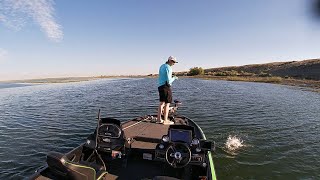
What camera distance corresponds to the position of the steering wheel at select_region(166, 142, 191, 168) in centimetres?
699

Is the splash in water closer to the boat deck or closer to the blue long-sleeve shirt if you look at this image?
the boat deck

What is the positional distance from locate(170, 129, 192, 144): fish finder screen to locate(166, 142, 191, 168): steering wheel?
25 centimetres

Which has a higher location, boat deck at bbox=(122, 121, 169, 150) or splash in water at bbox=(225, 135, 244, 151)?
boat deck at bbox=(122, 121, 169, 150)

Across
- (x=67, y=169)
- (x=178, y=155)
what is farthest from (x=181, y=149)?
(x=67, y=169)

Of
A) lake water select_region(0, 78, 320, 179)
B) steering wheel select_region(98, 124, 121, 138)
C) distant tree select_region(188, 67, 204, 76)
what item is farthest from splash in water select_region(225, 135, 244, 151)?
distant tree select_region(188, 67, 204, 76)

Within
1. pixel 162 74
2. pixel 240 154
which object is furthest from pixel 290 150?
pixel 162 74

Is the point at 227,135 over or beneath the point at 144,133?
beneath

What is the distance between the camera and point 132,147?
28.4ft

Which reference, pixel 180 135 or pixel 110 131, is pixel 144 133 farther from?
pixel 180 135

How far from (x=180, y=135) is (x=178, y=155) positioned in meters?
0.63

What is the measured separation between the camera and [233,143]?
501 inches

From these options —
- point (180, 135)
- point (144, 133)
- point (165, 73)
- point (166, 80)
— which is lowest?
point (144, 133)

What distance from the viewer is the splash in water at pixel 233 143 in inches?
479

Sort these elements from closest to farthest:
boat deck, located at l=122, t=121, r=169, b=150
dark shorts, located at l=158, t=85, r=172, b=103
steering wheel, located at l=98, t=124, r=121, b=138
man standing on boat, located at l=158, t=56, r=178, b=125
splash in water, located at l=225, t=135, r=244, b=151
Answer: steering wheel, located at l=98, t=124, r=121, b=138 < boat deck, located at l=122, t=121, r=169, b=150 < man standing on boat, located at l=158, t=56, r=178, b=125 < dark shorts, located at l=158, t=85, r=172, b=103 < splash in water, located at l=225, t=135, r=244, b=151
